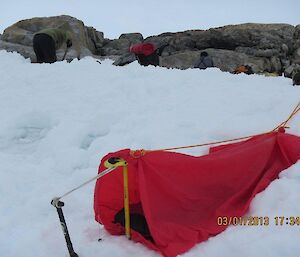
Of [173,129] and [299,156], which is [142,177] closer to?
[299,156]

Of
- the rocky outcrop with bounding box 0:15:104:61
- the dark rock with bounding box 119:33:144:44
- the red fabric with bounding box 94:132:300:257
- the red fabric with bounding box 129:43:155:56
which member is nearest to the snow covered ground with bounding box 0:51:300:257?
the red fabric with bounding box 94:132:300:257

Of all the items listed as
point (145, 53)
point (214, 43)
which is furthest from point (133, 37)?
point (145, 53)

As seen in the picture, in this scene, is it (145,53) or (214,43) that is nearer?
(145,53)

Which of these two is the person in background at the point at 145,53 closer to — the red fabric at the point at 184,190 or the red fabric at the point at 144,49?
the red fabric at the point at 144,49

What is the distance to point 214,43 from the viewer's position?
1745 centimetres

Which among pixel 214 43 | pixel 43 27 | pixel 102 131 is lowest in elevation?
pixel 102 131

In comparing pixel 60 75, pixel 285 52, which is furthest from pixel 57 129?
pixel 285 52

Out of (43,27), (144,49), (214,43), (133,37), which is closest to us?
(144,49)

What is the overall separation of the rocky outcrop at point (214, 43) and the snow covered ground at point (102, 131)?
25.5 ft

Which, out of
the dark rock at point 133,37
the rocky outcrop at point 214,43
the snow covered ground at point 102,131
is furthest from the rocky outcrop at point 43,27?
the snow covered ground at point 102,131

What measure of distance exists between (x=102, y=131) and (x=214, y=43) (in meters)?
13.6
